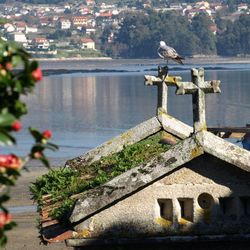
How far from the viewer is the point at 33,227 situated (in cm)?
2431

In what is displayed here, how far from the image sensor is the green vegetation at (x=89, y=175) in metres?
11.2

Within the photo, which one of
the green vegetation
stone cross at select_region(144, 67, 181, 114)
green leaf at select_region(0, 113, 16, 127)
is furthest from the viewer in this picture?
stone cross at select_region(144, 67, 181, 114)

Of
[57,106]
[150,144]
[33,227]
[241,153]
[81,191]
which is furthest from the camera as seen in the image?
[57,106]

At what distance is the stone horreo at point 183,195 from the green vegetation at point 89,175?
50 cm

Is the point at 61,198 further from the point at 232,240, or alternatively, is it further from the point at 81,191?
the point at 232,240

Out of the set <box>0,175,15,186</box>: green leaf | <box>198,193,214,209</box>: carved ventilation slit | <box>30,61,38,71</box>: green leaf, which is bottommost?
<box>198,193,214,209</box>: carved ventilation slit

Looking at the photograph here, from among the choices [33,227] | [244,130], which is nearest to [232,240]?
[244,130]

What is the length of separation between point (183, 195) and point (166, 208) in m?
0.22

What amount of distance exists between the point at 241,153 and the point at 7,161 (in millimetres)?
4796

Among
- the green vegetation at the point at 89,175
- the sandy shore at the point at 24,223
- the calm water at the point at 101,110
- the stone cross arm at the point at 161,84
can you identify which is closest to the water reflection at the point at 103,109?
the calm water at the point at 101,110

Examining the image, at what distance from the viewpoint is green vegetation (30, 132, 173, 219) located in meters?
11.2

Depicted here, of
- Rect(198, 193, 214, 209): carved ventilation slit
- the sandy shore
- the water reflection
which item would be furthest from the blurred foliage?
the water reflection

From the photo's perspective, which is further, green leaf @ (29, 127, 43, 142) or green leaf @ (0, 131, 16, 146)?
green leaf @ (29, 127, 43, 142)

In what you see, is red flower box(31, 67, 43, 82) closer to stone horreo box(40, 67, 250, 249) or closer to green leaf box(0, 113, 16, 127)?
green leaf box(0, 113, 16, 127)
